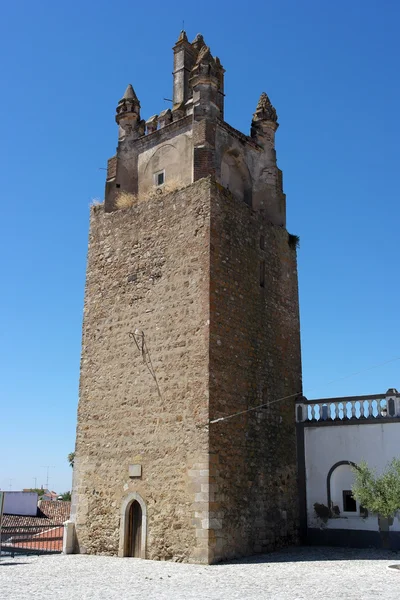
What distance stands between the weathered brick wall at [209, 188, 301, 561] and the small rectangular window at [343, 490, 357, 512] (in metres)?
1.23

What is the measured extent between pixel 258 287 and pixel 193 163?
3.50 m

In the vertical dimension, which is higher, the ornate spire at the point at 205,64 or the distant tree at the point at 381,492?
the ornate spire at the point at 205,64

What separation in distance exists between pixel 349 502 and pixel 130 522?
5.53 m

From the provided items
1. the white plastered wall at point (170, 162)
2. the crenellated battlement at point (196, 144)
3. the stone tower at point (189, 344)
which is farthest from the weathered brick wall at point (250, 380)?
the white plastered wall at point (170, 162)

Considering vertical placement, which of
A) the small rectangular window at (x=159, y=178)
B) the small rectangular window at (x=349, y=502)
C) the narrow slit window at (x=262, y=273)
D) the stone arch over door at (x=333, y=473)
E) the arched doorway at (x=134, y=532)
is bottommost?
the arched doorway at (x=134, y=532)

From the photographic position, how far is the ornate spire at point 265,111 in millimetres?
17938

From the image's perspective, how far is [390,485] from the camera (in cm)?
1362

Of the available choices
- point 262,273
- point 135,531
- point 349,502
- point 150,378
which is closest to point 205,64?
point 262,273

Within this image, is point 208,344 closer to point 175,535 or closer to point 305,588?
point 175,535

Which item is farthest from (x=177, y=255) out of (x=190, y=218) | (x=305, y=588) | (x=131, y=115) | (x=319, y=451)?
(x=305, y=588)

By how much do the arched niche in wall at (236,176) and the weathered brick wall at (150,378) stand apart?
1.88 meters

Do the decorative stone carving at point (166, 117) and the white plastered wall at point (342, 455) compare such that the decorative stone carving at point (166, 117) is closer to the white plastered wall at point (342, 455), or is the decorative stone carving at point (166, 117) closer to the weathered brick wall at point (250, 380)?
the weathered brick wall at point (250, 380)

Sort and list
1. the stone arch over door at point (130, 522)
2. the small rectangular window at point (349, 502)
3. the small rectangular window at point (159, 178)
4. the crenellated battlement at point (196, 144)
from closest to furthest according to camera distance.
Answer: the stone arch over door at point (130, 522)
the small rectangular window at point (349, 502)
the crenellated battlement at point (196, 144)
the small rectangular window at point (159, 178)

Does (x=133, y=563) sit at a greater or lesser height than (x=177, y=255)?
lesser
